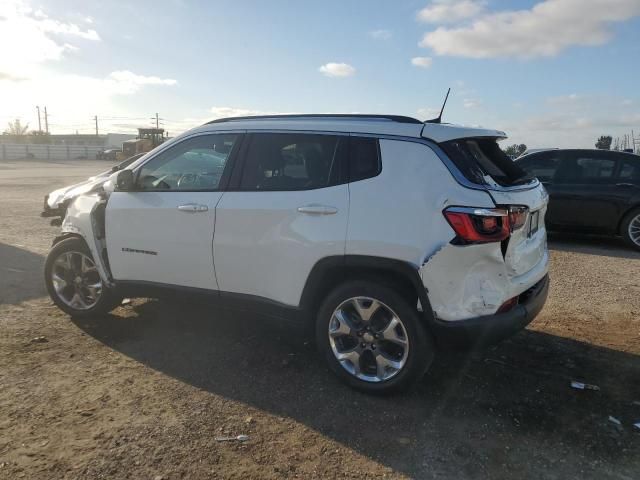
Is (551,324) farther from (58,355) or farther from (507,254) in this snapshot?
(58,355)

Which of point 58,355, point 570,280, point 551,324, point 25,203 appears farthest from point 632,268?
point 25,203

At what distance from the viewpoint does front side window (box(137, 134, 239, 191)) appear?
4016 mm

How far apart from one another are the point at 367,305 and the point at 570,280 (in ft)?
13.6

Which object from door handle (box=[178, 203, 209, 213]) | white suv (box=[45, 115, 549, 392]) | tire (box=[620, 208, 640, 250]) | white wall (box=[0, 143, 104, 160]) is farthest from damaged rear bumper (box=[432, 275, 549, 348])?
white wall (box=[0, 143, 104, 160])

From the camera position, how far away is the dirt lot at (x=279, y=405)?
275cm

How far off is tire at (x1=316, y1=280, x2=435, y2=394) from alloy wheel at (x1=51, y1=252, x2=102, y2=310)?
237 centimetres

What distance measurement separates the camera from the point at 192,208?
393 centimetres

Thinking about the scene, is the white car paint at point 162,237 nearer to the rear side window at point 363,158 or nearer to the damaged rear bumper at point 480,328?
the rear side window at point 363,158

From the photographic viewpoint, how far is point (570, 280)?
21.1 feet

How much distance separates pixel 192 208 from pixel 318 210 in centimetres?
109

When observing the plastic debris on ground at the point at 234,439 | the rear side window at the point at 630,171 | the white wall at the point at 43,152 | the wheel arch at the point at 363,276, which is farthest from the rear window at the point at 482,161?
the white wall at the point at 43,152

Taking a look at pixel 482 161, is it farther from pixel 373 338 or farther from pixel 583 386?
pixel 583 386

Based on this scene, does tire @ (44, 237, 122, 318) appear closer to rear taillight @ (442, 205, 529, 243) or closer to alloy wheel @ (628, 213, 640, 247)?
rear taillight @ (442, 205, 529, 243)

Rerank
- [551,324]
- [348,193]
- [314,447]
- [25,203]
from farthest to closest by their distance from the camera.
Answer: [25,203]
[551,324]
[348,193]
[314,447]
